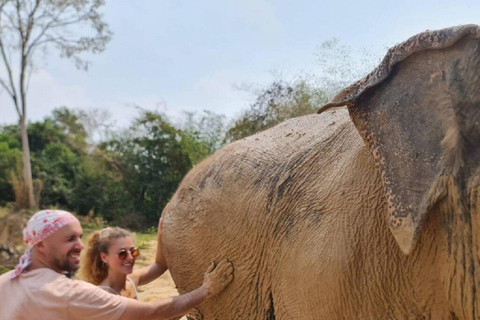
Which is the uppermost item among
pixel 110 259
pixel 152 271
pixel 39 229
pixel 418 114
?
pixel 418 114

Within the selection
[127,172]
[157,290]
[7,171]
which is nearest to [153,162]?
[127,172]

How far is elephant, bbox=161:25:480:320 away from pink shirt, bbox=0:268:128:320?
100cm

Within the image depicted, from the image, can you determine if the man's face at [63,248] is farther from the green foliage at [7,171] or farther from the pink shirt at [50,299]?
the green foliage at [7,171]

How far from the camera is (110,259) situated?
3.88 m

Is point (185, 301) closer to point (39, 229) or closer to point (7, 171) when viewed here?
point (39, 229)

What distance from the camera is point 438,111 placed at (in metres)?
2.22

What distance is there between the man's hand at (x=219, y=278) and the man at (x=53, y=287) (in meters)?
0.68

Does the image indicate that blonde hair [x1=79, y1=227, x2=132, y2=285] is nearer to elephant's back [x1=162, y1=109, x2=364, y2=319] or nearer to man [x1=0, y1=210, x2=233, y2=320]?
elephant's back [x1=162, y1=109, x2=364, y2=319]

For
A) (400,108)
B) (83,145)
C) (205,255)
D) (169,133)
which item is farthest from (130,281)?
(83,145)

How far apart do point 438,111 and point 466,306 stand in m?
0.79

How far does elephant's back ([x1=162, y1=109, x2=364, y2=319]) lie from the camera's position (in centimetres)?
302

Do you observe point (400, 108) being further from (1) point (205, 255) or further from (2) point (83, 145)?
(2) point (83, 145)

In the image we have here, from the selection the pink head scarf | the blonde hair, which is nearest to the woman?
the blonde hair

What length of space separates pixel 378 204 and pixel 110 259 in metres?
2.12
